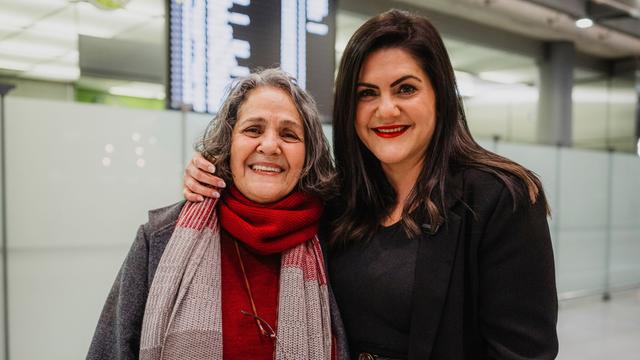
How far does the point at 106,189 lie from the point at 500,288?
2893 millimetres

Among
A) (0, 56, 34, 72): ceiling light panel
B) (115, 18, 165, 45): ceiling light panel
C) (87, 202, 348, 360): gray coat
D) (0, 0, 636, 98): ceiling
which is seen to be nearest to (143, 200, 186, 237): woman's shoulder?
(87, 202, 348, 360): gray coat

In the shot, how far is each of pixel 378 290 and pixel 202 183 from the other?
0.60 metres

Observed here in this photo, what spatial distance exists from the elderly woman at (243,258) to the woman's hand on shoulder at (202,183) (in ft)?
0.09

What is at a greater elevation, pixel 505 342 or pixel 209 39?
pixel 209 39

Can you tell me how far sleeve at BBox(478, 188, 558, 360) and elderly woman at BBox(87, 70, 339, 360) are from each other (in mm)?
468

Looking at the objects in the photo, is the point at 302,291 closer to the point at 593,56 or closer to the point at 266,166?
the point at 266,166

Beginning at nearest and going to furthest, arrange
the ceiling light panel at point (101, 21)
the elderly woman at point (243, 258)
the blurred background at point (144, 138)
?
the elderly woman at point (243, 258) < the blurred background at point (144, 138) < the ceiling light panel at point (101, 21)

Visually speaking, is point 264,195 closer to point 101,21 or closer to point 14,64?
point 14,64

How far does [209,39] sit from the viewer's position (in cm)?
338

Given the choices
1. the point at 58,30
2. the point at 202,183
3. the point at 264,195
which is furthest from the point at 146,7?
the point at 264,195

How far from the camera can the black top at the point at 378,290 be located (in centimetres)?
142

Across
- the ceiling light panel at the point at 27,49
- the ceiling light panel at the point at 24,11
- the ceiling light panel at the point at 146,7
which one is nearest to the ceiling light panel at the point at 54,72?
the ceiling light panel at the point at 27,49

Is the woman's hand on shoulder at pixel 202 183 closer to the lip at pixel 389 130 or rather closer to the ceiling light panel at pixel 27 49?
the lip at pixel 389 130

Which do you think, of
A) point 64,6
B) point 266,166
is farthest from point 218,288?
point 64,6
